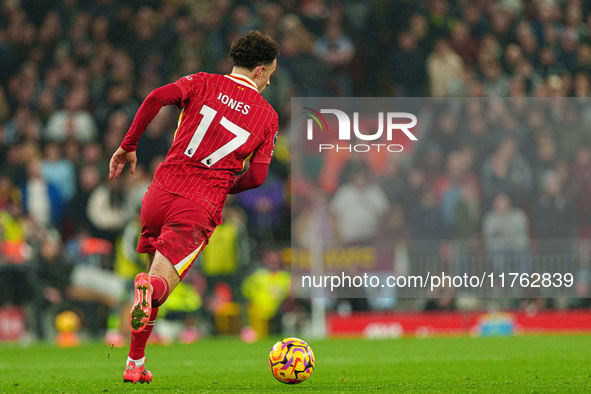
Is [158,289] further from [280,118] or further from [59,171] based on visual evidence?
[280,118]

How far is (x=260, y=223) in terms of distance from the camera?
46.6 feet

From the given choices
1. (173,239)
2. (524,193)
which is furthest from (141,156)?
(173,239)

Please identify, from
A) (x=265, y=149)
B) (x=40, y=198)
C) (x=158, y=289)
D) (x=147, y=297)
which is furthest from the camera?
(x=40, y=198)

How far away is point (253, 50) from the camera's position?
5.48 metres

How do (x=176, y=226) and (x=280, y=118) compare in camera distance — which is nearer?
(x=176, y=226)

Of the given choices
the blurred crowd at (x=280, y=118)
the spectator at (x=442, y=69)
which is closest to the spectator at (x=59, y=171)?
the blurred crowd at (x=280, y=118)

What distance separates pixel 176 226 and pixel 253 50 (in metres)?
1.16

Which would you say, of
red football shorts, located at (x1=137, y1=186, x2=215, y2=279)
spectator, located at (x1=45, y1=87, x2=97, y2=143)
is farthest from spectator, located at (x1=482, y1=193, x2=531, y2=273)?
red football shorts, located at (x1=137, y1=186, x2=215, y2=279)

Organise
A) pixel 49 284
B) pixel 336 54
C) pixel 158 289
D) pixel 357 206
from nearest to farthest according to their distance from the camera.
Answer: pixel 158 289 < pixel 49 284 < pixel 357 206 < pixel 336 54

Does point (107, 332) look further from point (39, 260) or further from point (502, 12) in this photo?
point (502, 12)

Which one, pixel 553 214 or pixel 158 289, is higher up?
pixel 553 214

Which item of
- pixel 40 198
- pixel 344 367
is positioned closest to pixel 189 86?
pixel 344 367

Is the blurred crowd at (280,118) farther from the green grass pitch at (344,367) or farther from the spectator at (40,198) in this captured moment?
the green grass pitch at (344,367)

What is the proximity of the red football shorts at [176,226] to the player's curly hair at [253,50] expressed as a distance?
3.04 ft
